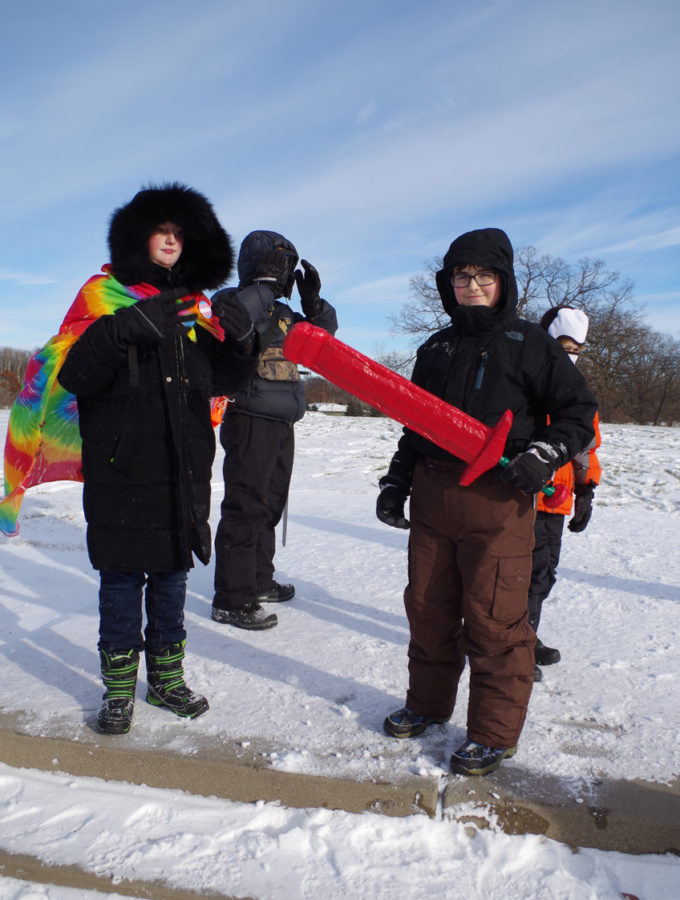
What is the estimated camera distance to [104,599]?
2.51 m

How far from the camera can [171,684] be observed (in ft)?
8.64

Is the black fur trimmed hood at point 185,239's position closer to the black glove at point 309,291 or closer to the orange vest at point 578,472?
the black glove at point 309,291

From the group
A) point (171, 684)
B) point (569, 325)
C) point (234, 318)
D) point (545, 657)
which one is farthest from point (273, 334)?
point (545, 657)

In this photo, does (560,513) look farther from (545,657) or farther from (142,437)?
(142,437)

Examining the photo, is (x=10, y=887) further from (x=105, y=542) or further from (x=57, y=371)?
(x=57, y=371)

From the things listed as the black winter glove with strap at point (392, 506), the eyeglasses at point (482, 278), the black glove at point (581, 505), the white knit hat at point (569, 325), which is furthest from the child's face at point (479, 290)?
the black glove at point (581, 505)

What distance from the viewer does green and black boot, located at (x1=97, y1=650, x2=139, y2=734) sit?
245 centimetres

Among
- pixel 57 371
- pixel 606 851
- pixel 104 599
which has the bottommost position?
pixel 606 851

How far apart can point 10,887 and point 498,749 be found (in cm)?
153

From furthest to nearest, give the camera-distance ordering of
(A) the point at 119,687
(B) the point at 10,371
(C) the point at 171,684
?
(B) the point at 10,371, (C) the point at 171,684, (A) the point at 119,687

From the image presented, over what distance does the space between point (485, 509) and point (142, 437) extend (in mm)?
1262

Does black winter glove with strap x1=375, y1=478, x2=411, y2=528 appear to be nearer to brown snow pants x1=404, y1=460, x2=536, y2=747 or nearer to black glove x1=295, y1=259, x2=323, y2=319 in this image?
brown snow pants x1=404, y1=460, x2=536, y2=747

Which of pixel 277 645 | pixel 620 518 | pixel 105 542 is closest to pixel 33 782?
pixel 105 542

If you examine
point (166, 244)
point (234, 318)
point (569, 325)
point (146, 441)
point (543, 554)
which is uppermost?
point (166, 244)
